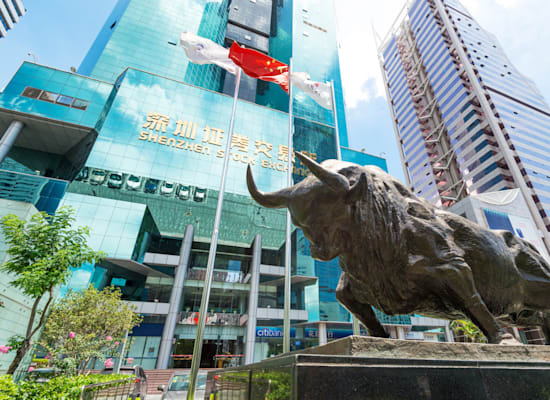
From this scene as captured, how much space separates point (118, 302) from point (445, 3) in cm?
8814

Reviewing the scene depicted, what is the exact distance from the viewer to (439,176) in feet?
186

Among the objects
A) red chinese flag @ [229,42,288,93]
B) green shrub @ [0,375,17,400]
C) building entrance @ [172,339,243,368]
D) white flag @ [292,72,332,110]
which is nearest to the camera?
green shrub @ [0,375,17,400]

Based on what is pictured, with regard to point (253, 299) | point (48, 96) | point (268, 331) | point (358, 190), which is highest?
point (48, 96)

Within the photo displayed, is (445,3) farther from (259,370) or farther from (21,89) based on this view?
(259,370)

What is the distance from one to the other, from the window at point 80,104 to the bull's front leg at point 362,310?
34.2 m

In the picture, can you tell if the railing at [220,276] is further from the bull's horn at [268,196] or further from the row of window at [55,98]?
the bull's horn at [268,196]

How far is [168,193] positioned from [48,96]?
15148 mm

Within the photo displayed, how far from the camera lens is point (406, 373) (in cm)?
156

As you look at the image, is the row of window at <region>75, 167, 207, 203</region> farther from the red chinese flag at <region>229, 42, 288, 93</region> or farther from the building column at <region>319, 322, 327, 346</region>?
the red chinese flag at <region>229, 42, 288, 93</region>

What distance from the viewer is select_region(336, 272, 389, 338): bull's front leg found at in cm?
276

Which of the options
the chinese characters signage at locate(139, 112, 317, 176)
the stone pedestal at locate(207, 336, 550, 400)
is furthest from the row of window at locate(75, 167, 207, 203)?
the stone pedestal at locate(207, 336, 550, 400)

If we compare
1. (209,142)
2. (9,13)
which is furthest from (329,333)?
(9,13)

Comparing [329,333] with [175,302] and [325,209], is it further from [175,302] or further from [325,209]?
[325,209]

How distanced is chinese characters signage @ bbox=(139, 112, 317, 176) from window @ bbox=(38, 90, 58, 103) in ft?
28.5
